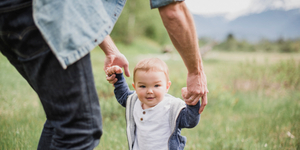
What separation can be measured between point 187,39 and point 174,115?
68 centimetres

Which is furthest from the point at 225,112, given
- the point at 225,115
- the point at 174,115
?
the point at 174,115

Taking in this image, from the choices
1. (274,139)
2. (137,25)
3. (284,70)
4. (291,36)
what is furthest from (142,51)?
(274,139)

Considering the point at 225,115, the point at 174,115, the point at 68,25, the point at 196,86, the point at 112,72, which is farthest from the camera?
the point at 225,115

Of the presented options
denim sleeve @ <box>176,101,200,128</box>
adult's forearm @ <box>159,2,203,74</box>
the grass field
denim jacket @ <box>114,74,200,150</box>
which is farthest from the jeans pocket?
the grass field

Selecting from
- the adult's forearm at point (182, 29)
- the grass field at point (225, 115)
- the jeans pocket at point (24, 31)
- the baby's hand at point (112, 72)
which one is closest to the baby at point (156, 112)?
the baby's hand at point (112, 72)

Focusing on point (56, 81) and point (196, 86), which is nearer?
point (56, 81)

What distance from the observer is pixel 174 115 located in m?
1.66

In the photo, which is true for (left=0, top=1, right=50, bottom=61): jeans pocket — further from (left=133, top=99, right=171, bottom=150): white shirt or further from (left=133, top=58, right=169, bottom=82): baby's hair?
(left=133, top=99, right=171, bottom=150): white shirt

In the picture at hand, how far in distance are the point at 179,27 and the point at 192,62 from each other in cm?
26

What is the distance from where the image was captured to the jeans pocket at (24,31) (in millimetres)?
1054

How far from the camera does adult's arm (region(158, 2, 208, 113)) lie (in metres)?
1.18

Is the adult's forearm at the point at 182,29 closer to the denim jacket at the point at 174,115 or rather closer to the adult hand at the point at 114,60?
the denim jacket at the point at 174,115

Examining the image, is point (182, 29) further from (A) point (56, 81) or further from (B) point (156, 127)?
(B) point (156, 127)

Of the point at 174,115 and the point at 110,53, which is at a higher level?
the point at 110,53
